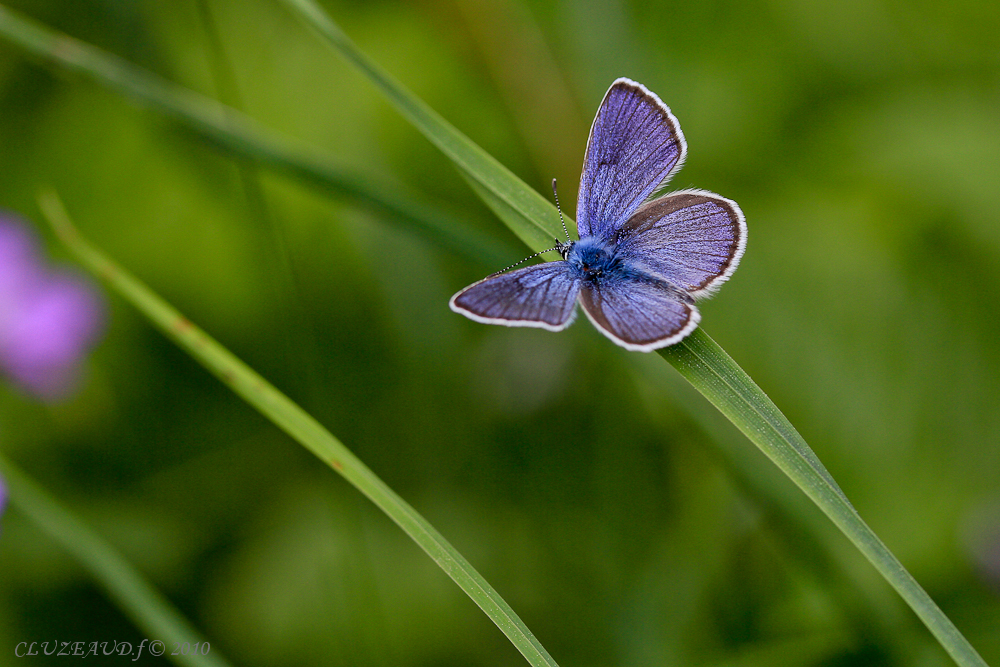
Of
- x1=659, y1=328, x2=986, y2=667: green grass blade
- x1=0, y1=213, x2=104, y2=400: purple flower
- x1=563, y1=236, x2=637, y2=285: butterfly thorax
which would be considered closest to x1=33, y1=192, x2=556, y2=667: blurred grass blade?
x1=659, y1=328, x2=986, y2=667: green grass blade

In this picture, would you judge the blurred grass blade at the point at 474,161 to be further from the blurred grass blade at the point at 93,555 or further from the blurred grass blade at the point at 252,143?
the blurred grass blade at the point at 93,555

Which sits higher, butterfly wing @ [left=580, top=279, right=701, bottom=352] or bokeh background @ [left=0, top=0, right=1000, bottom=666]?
bokeh background @ [left=0, top=0, right=1000, bottom=666]

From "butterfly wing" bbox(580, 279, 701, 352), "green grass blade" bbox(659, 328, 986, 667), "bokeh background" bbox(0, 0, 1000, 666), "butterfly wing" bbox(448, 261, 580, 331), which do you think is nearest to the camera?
"green grass blade" bbox(659, 328, 986, 667)

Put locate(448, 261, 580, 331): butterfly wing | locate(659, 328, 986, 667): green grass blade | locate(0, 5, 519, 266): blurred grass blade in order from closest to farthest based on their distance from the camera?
1. locate(659, 328, 986, 667): green grass blade
2. locate(448, 261, 580, 331): butterfly wing
3. locate(0, 5, 519, 266): blurred grass blade

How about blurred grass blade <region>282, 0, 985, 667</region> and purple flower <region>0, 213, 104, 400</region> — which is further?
purple flower <region>0, 213, 104, 400</region>

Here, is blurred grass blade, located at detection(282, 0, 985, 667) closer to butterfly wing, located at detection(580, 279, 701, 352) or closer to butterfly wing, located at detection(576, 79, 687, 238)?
butterfly wing, located at detection(580, 279, 701, 352)

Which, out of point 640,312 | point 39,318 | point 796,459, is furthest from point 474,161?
point 39,318

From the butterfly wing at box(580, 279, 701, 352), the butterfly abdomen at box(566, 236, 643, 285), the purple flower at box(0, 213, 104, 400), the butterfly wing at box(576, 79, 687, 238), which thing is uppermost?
the purple flower at box(0, 213, 104, 400)
